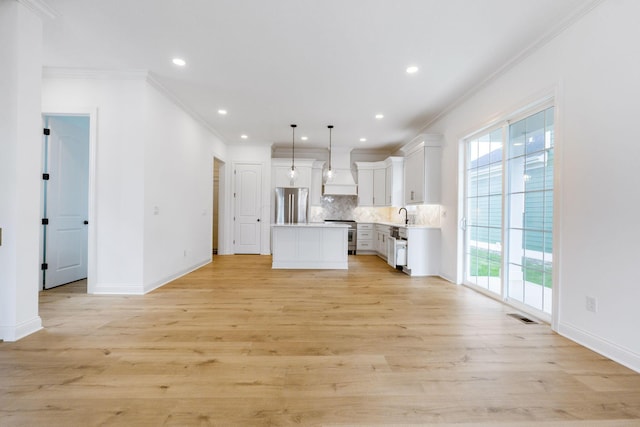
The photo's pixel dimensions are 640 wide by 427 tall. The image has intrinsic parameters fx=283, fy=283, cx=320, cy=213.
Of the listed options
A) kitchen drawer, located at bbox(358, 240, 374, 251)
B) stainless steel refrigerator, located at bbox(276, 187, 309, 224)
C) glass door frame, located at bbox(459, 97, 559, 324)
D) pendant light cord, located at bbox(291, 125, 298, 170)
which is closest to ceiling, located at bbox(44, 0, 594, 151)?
glass door frame, located at bbox(459, 97, 559, 324)

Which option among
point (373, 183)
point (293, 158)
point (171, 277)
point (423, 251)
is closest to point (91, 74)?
point (171, 277)

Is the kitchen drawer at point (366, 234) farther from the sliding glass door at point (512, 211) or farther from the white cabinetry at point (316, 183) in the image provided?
the sliding glass door at point (512, 211)

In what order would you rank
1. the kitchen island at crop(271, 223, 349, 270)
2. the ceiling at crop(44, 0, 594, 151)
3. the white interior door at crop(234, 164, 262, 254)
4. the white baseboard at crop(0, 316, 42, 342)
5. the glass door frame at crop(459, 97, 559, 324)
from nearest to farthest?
the white baseboard at crop(0, 316, 42, 342) → the ceiling at crop(44, 0, 594, 151) → the glass door frame at crop(459, 97, 559, 324) → the kitchen island at crop(271, 223, 349, 270) → the white interior door at crop(234, 164, 262, 254)

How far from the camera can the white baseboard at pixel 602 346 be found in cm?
198

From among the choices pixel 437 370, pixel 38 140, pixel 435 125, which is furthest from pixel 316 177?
pixel 437 370

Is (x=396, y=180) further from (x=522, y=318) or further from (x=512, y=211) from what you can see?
(x=522, y=318)

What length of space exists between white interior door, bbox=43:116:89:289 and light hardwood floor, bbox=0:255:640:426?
0.98 metres

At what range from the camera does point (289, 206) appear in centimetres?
741

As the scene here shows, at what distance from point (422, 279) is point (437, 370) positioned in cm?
299

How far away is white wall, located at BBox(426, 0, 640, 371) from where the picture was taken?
2.03m

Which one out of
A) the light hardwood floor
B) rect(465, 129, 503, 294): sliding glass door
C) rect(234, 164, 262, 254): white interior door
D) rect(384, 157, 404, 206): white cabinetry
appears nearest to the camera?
the light hardwood floor

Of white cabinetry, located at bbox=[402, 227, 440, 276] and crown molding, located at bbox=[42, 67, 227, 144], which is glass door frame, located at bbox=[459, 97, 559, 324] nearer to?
white cabinetry, located at bbox=[402, 227, 440, 276]

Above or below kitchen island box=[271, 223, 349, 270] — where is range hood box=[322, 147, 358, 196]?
above

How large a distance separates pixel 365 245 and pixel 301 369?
236 inches
